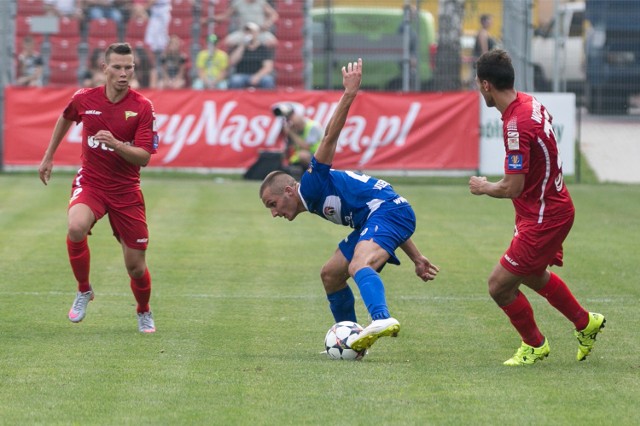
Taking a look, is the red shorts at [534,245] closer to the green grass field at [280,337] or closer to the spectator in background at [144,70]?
the green grass field at [280,337]

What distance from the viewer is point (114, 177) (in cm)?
934

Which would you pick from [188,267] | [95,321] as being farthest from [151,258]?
[95,321]

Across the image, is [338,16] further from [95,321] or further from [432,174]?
[95,321]

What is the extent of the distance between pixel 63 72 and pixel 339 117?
1827 centimetres

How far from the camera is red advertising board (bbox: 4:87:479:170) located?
76.3 ft

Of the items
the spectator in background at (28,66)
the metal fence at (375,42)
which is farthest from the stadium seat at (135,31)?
the spectator in background at (28,66)

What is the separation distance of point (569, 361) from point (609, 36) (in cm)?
1769

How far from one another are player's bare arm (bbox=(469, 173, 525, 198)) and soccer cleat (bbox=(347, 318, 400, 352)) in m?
0.95

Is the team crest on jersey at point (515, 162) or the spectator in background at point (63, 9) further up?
the spectator in background at point (63, 9)

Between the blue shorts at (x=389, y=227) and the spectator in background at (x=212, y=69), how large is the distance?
16801mm

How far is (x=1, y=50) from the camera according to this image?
955 inches

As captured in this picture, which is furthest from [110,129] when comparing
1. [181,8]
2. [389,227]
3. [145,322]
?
[181,8]

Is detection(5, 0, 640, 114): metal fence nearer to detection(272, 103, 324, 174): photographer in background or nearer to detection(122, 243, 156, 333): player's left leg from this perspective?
detection(272, 103, 324, 174): photographer in background

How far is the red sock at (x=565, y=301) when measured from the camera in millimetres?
8109
